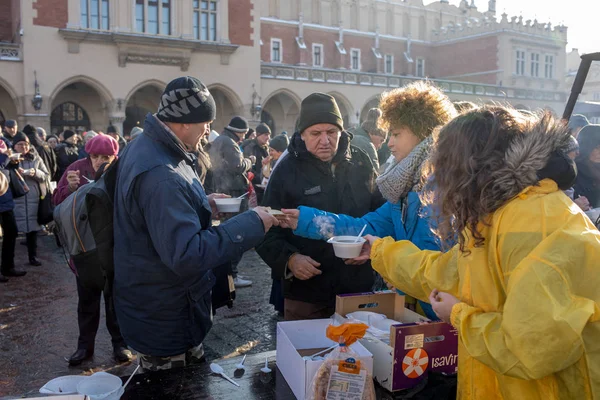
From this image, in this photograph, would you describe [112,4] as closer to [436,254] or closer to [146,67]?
[146,67]

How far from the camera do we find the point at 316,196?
3080 millimetres

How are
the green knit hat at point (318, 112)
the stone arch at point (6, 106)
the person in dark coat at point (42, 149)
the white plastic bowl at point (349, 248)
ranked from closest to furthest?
the white plastic bowl at point (349, 248) → the green knit hat at point (318, 112) → the person in dark coat at point (42, 149) → the stone arch at point (6, 106)

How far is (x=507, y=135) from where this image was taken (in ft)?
4.94

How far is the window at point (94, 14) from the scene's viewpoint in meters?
20.5

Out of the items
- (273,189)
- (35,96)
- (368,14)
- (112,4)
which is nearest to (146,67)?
(112,4)

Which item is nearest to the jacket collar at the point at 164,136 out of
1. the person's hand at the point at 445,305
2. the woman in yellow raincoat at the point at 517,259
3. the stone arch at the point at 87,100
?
the woman in yellow raincoat at the point at 517,259

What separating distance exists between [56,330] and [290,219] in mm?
3540

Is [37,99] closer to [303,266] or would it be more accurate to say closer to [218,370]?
[303,266]

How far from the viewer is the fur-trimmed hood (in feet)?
4.75

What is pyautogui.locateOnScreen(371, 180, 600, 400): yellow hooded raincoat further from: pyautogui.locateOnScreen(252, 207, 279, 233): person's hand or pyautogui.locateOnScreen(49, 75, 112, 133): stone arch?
pyautogui.locateOnScreen(49, 75, 112, 133): stone arch

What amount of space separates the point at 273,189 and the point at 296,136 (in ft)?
1.19

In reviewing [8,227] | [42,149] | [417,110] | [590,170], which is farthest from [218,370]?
[42,149]

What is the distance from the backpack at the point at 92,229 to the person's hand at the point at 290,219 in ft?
2.84

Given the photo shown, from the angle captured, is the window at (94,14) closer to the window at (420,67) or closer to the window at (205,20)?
the window at (205,20)
